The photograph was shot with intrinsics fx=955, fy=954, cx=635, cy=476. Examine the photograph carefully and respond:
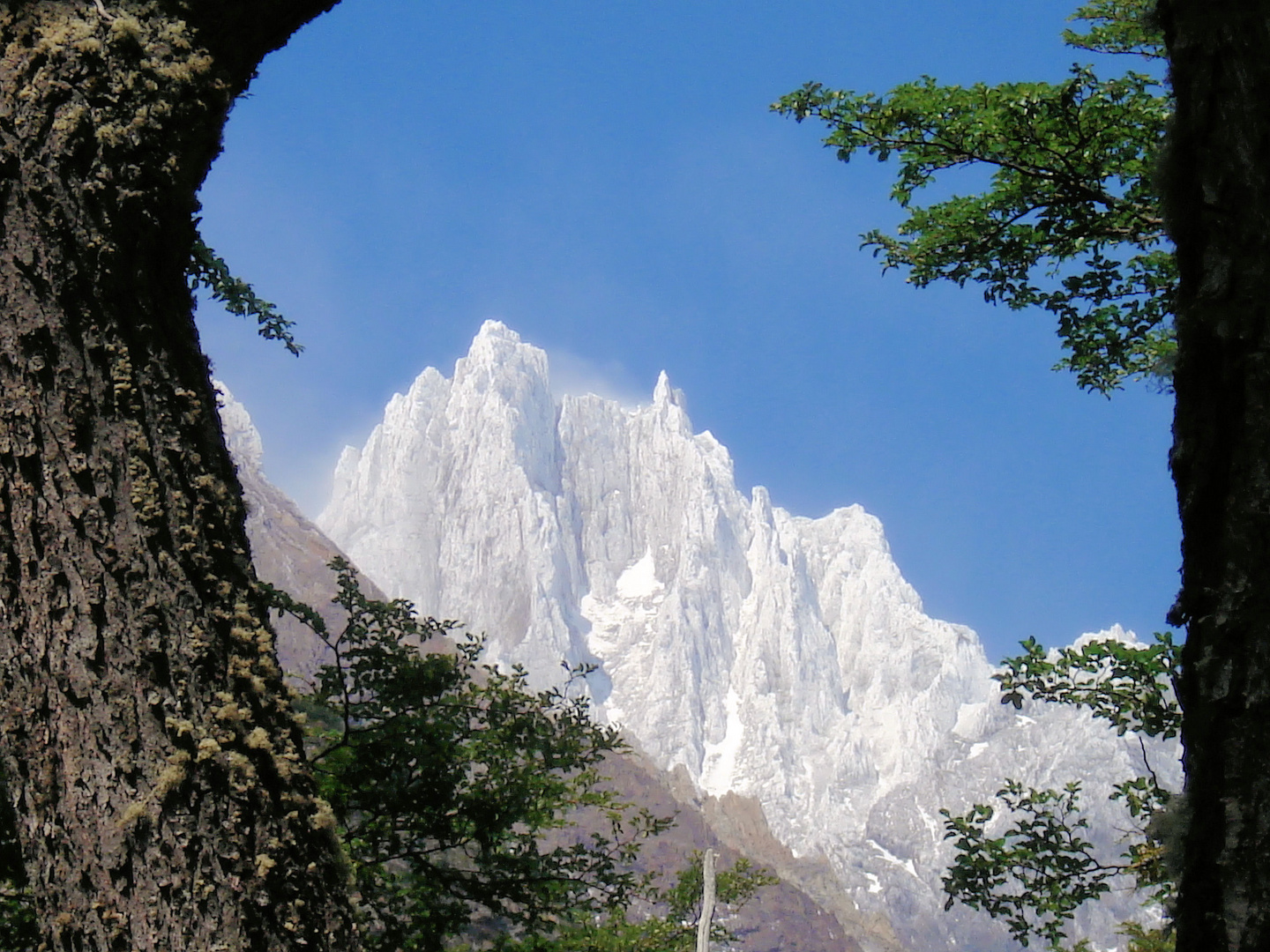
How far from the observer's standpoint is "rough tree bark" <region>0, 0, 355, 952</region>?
60.2 inches

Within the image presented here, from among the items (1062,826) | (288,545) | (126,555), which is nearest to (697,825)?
(288,545)

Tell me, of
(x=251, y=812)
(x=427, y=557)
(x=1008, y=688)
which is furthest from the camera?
(x=427, y=557)

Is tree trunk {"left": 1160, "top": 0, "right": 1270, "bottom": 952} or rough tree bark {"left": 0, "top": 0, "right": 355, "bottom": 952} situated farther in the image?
rough tree bark {"left": 0, "top": 0, "right": 355, "bottom": 952}

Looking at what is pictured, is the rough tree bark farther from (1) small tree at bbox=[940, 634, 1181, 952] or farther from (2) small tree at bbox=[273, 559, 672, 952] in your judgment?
(1) small tree at bbox=[940, 634, 1181, 952]

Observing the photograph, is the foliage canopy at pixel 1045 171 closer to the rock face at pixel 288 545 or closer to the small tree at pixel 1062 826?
the small tree at pixel 1062 826

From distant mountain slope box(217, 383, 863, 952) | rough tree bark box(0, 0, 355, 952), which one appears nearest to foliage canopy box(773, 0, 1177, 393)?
rough tree bark box(0, 0, 355, 952)

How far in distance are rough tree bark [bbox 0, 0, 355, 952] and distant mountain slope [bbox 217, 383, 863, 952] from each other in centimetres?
9999

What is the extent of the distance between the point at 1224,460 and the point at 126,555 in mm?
1683

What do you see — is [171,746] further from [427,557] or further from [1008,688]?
[427,557]

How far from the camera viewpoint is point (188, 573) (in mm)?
1704

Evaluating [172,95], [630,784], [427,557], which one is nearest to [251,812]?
[172,95]

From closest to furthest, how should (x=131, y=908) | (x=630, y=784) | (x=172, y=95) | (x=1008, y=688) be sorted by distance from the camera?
(x=131, y=908) < (x=172, y=95) < (x=1008, y=688) < (x=630, y=784)

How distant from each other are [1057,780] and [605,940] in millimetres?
214788

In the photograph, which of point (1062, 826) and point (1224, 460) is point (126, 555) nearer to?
point (1224, 460)
